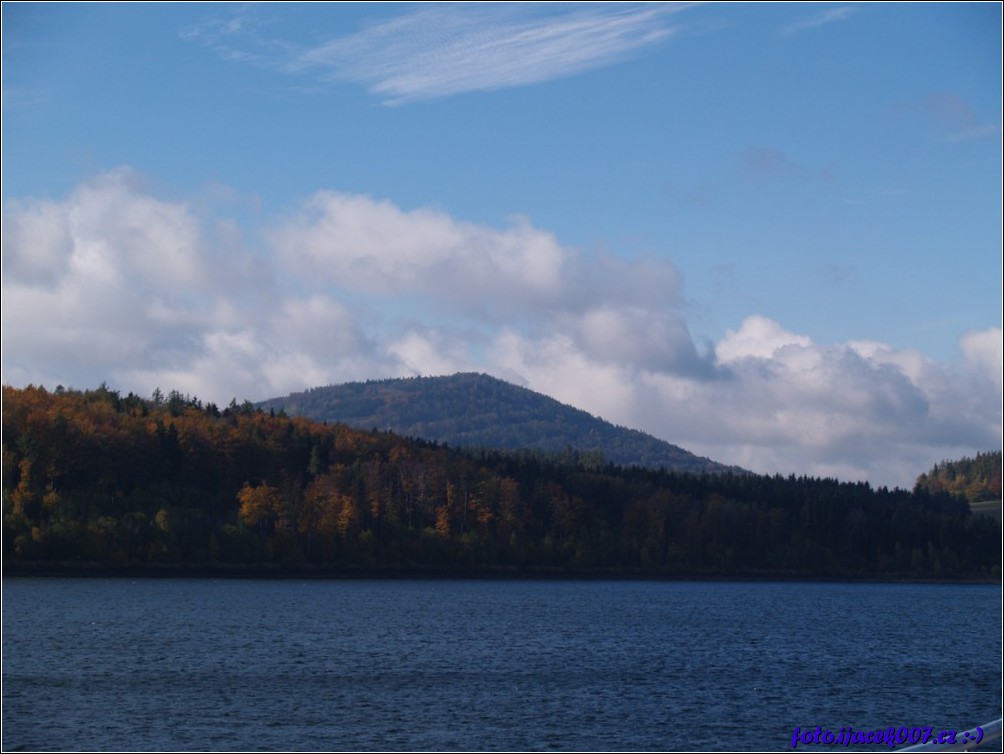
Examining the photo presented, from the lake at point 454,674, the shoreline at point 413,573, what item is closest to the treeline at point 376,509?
the shoreline at point 413,573

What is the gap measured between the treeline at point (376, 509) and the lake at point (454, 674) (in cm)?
2238

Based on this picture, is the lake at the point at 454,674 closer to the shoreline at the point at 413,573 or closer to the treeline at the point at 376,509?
the shoreline at the point at 413,573

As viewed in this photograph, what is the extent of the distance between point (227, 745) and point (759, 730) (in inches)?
677

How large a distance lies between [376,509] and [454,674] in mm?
94115

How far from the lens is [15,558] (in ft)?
332

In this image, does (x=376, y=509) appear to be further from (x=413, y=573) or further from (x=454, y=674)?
(x=454, y=674)

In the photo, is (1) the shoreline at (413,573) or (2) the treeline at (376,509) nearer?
(1) the shoreline at (413,573)

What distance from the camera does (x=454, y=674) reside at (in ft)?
155

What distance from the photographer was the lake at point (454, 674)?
35094mm

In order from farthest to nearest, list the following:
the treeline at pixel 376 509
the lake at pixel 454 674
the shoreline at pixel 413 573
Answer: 1. the treeline at pixel 376 509
2. the shoreline at pixel 413 573
3. the lake at pixel 454 674

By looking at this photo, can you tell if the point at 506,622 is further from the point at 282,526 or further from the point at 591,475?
the point at 591,475

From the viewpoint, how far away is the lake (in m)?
35.1

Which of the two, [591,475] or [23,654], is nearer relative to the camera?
[23,654]

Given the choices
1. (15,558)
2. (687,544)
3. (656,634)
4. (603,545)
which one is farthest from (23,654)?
(687,544)
